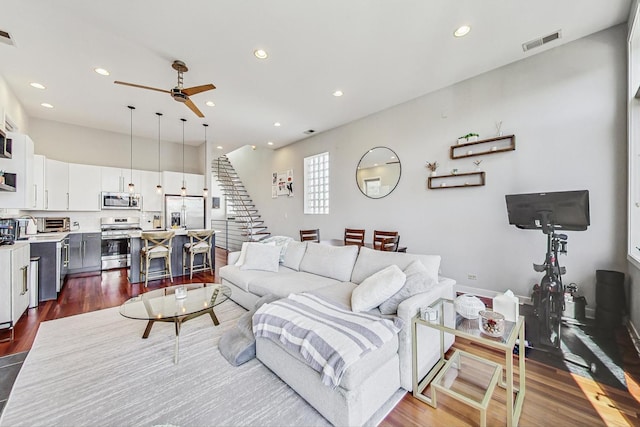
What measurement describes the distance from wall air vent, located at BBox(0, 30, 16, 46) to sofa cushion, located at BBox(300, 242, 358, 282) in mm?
4276

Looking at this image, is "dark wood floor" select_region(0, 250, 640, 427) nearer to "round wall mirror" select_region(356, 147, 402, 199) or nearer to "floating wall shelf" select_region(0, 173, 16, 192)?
"floating wall shelf" select_region(0, 173, 16, 192)

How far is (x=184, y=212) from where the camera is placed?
688 centimetres

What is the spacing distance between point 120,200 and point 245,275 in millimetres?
4855

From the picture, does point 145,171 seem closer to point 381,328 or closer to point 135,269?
point 135,269

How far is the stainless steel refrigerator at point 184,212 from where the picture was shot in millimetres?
6707

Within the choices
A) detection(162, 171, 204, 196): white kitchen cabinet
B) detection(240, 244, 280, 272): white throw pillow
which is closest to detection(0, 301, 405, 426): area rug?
detection(240, 244, 280, 272): white throw pillow

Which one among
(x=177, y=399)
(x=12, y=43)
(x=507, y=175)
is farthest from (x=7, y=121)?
(x=507, y=175)

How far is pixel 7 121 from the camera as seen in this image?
385 centimetres

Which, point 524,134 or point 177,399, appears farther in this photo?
point 524,134

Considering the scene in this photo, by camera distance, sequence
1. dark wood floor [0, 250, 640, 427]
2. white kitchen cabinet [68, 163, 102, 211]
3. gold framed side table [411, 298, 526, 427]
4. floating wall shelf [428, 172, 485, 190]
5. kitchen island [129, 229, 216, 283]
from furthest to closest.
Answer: white kitchen cabinet [68, 163, 102, 211]
kitchen island [129, 229, 216, 283]
floating wall shelf [428, 172, 485, 190]
dark wood floor [0, 250, 640, 427]
gold framed side table [411, 298, 526, 427]

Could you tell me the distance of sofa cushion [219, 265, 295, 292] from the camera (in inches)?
126

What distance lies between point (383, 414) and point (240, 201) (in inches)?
310

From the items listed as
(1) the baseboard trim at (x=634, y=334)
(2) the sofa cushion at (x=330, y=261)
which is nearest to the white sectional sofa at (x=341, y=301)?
(2) the sofa cushion at (x=330, y=261)

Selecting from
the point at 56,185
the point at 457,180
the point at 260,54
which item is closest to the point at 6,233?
the point at 56,185
